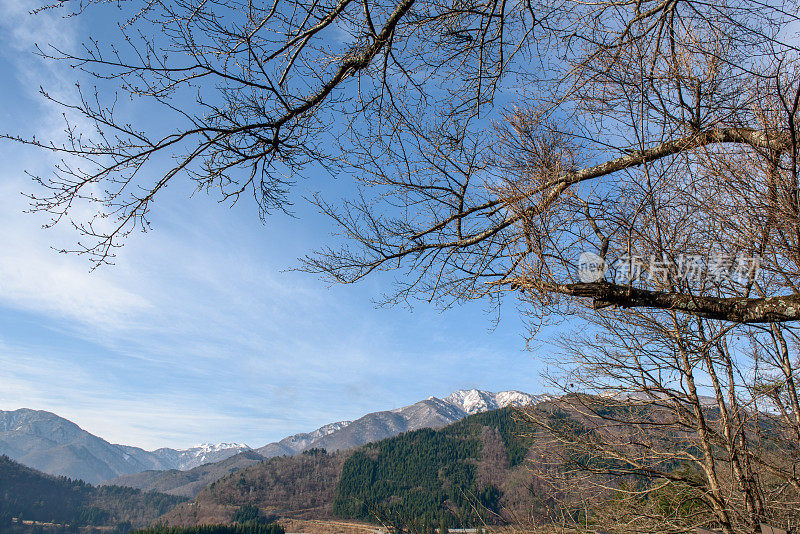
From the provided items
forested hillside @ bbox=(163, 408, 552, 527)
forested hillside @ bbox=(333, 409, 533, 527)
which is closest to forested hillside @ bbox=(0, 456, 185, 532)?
forested hillside @ bbox=(163, 408, 552, 527)

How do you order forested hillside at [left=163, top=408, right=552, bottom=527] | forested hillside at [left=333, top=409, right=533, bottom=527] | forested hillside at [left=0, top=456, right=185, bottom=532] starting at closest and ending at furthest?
forested hillside at [left=333, top=409, right=533, bottom=527]
forested hillside at [left=163, top=408, right=552, bottom=527]
forested hillside at [left=0, top=456, right=185, bottom=532]

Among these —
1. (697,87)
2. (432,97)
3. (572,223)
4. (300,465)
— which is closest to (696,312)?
(572,223)

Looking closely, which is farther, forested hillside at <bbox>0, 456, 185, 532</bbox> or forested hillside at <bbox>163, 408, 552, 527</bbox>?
forested hillside at <bbox>0, 456, 185, 532</bbox>

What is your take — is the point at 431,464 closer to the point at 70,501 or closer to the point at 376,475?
the point at 376,475

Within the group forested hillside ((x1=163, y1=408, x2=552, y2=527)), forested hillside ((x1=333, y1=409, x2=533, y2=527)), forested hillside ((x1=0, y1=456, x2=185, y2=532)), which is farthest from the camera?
forested hillside ((x1=0, y1=456, x2=185, y2=532))

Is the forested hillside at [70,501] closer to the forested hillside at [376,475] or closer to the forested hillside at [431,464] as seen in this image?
the forested hillside at [376,475]

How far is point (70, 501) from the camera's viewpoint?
147875mm

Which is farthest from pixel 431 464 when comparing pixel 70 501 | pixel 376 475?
pixel 70 501

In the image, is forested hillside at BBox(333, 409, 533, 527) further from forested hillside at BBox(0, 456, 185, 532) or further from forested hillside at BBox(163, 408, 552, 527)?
forested hillside at BBox(0, 456, 185, 532)

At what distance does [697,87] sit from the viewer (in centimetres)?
278

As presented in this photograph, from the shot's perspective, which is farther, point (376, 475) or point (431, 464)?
point (376, 475)

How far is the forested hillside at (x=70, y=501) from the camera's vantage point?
→ 138m

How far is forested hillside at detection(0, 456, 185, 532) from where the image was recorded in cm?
13750

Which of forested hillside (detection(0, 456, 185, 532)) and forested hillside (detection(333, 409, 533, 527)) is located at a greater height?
forested hillside (detection(333, 409, 533, 527))
